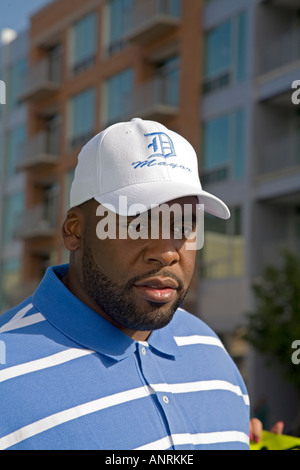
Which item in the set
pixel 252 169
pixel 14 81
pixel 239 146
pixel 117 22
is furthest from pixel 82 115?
pixel 252 169

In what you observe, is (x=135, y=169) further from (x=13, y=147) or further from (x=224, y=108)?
(x=13, y=147)

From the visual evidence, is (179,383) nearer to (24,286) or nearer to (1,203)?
(24,286)

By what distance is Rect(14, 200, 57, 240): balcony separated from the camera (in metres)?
28.5

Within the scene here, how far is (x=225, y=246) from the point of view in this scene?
20844 millimetres

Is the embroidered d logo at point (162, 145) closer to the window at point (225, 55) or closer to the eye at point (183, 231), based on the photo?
the eye at point (183, 231)

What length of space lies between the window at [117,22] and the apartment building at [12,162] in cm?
603

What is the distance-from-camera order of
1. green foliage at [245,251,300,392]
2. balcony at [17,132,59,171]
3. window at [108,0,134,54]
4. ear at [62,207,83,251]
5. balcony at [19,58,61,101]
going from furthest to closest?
balcony at [19,58,61,101] < balcony at [17,132,59,171] < window at [108,0,134,54] < green foliage at [245,251,300,392] < ear at [62,207,83,251]

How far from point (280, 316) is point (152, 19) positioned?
10398 millimetres

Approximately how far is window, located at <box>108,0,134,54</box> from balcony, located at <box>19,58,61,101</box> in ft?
10.9

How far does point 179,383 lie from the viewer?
2236 millimetres

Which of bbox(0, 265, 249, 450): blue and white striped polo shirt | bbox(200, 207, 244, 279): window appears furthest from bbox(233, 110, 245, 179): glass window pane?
bbox(0, 265, 249, 450): blue and white striped polo shirt

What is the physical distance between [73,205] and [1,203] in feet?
102

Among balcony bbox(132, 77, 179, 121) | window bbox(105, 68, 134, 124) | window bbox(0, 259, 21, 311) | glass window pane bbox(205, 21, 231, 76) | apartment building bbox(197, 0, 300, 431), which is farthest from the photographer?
window bbox(0, 259, 21, 311)

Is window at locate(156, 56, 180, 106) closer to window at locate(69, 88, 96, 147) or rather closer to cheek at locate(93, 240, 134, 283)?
window at locate(69, 88, 96, 147)
